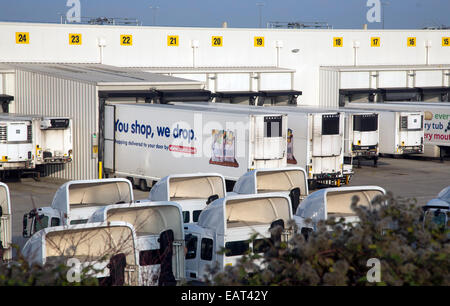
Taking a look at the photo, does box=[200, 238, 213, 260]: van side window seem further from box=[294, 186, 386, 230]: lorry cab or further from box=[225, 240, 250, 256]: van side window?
box=[294, 186, 386, 230]: lorry cab

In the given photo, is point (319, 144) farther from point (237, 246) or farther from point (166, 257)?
point (166, 257)

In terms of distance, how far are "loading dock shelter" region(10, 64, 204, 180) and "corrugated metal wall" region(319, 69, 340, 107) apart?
1547 centimetres

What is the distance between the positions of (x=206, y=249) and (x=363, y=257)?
275 inches

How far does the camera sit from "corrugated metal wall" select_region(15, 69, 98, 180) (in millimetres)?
29091

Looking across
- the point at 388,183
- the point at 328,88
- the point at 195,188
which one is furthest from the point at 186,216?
the point at 328,88

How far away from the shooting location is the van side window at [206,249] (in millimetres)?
12883

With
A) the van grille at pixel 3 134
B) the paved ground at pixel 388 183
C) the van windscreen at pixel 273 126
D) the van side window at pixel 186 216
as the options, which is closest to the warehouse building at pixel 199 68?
the paved ground at pixel 388 183

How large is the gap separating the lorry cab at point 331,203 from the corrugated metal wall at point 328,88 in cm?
3044

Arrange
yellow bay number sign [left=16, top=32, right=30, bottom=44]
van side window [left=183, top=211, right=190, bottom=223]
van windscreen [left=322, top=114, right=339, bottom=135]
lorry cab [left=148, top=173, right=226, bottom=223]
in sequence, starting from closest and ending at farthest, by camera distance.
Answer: van side window [left=183, top=211, right=190, bottom=223]
lorry cab [left=148, top=173, right=226, bottom=223]
van windscreen [left=322, top=114, right=339, bottom=135]
yellow bay number sign [left=16, top=32, right=30, bottom=44]

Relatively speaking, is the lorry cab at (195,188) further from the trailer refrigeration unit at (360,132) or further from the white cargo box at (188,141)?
the trailer refrigeration unit at (360,132)

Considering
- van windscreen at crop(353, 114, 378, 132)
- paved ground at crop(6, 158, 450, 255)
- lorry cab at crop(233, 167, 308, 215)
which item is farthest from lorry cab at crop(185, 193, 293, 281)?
van windscreen at crop(353, 114, 378, 132)
